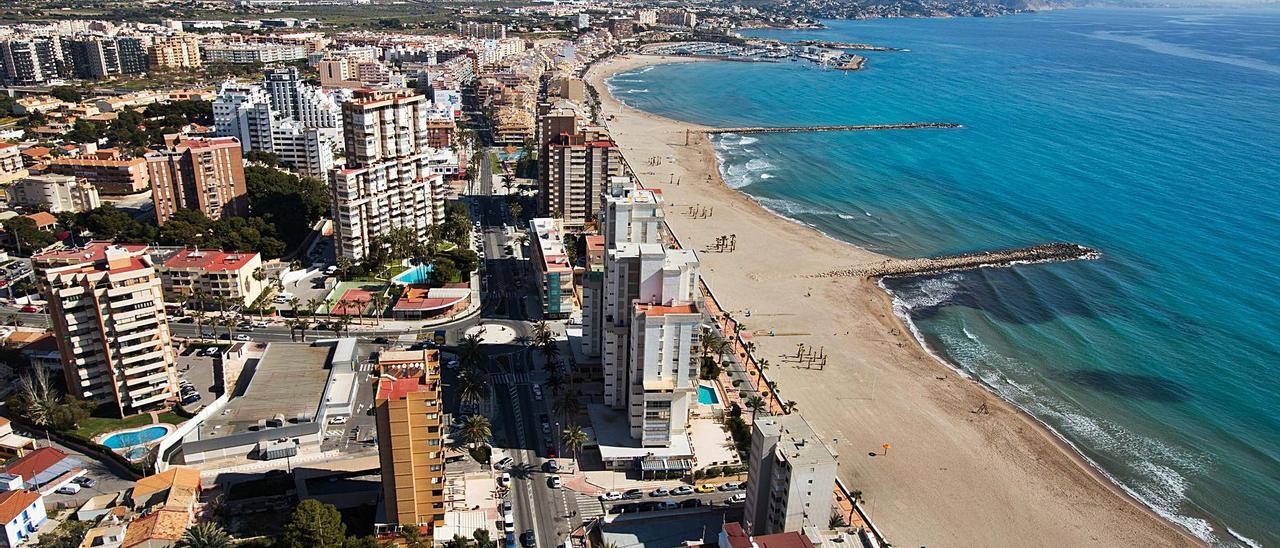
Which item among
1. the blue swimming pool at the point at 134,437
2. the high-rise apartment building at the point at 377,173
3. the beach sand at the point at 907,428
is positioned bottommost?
the beach sand at the point at 907,428

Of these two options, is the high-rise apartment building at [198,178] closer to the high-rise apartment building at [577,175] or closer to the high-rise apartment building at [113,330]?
the high-rise apartment building at [577,175]

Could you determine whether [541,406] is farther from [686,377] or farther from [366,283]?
[366,283]

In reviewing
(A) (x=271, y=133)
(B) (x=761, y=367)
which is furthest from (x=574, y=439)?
(A) (x=271, y=133)

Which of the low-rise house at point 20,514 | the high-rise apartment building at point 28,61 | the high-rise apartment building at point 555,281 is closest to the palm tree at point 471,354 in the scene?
the high-rise apartment building at point 555,281

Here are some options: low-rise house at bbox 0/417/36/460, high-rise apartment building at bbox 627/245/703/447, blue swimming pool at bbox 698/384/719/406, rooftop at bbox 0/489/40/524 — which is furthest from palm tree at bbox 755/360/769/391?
low-rise house at bbox 0/417/36/460

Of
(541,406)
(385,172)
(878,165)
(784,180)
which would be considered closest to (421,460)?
(541,406)
